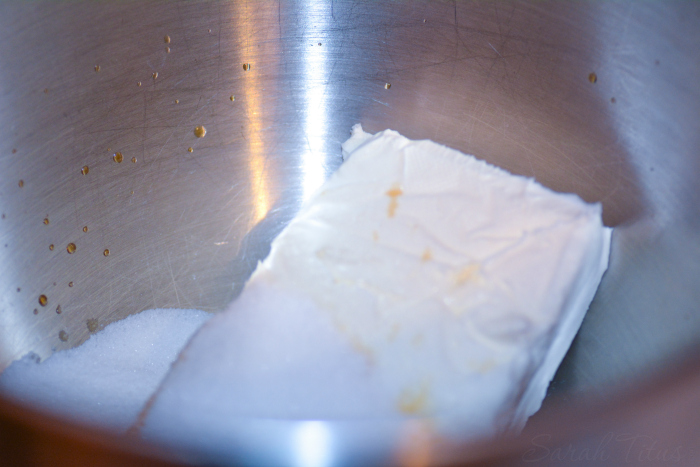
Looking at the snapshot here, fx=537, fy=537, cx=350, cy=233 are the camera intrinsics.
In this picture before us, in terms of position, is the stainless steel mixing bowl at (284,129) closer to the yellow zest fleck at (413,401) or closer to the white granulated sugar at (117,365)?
the white granulated sugar at (117,365)

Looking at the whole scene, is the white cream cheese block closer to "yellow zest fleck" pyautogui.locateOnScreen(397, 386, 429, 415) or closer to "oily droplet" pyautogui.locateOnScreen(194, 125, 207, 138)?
"yellow zest fleck" pyautogui.locateOnScreen(397, 386, 429, 415)

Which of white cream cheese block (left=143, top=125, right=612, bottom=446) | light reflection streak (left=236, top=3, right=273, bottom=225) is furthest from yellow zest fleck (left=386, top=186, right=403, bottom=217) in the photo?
light reflection streak (left=236, top=3, right=273, bottom=225)

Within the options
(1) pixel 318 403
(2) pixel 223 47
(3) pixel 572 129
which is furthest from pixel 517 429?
(2) pixel 223 47

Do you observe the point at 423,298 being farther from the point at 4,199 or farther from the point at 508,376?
the point at 4,199

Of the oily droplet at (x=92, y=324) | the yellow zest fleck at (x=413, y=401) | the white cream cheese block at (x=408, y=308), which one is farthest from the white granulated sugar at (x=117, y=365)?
the yellow zest fleck at (x=413, y=401)

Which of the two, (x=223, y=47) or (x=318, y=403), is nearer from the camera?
(x=318, y=403)

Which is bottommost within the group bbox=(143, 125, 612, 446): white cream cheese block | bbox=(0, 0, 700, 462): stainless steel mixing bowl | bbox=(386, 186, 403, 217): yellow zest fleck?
bbox=(143, 125, 612, 446): white cream cheese block

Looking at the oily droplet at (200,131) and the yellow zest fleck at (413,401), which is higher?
the oily droplet at (200,131)
